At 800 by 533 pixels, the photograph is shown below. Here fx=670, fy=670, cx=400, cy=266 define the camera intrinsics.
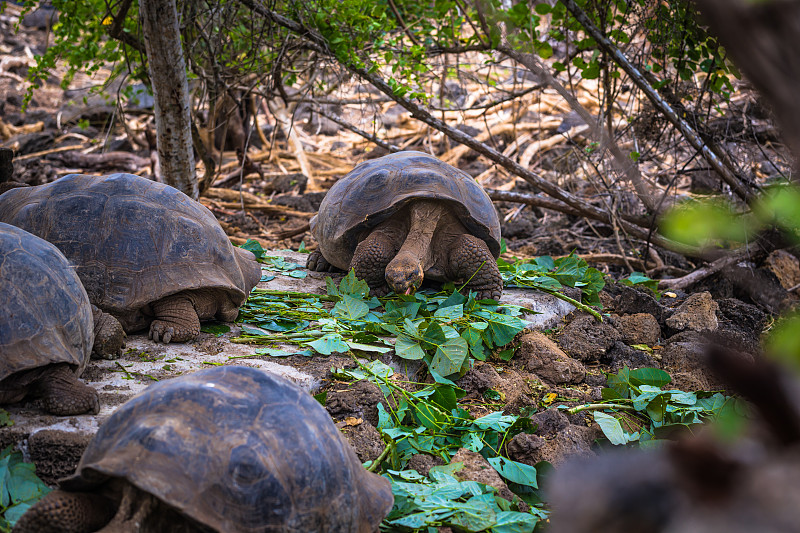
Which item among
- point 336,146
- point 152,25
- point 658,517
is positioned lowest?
point 336,146

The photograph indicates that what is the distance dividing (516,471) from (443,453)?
278 mm

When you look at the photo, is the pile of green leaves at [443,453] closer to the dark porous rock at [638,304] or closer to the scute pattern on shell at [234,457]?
the scute pattern on shell at [234,457]

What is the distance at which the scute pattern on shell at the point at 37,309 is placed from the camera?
2.19m

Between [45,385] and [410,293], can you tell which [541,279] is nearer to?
[410,293]

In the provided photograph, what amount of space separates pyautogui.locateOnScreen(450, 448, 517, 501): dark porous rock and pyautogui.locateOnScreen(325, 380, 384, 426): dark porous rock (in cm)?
43

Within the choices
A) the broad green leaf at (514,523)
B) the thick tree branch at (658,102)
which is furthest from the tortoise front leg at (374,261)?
the broad green leaf at (514,523)

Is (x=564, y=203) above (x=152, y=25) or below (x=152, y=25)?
below

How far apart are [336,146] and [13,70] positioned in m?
7.33

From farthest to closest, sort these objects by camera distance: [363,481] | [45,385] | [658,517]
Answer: [45,385] → [363,481] → [658,517]

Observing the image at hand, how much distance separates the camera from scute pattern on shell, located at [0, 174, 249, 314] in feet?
10.0

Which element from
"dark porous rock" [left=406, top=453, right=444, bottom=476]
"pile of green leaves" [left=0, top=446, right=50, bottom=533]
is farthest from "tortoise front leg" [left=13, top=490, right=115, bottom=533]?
"dark porous rock" [left=406, top=453, right=444, bottom=476]

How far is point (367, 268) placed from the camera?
4184 mm

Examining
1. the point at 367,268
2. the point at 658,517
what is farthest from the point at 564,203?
the point at 658,517

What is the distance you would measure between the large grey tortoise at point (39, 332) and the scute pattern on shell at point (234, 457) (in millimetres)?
674
